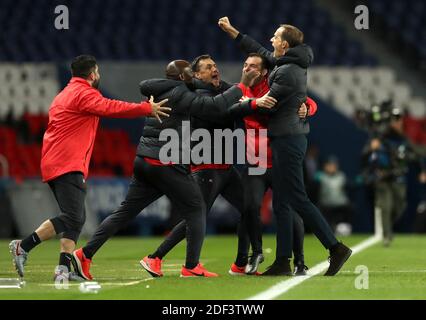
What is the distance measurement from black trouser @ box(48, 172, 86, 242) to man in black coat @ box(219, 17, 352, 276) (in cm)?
163

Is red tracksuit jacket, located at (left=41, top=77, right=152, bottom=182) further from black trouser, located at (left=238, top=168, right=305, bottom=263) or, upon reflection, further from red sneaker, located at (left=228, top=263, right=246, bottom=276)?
red sneaker, located at (left=228, top=263, right=246, bottom=276)

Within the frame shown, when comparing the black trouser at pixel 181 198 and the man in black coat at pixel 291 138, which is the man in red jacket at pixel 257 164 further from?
the black trouser at pixel 181 198

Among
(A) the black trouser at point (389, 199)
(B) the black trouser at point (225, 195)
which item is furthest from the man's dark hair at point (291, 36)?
(A) the black trouser at point (389, 199)

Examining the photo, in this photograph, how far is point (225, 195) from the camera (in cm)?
1093

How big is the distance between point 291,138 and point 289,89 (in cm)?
41

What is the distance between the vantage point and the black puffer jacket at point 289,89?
995 cm

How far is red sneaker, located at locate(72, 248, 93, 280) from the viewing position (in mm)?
10094

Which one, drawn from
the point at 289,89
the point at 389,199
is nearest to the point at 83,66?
the point at 289,89

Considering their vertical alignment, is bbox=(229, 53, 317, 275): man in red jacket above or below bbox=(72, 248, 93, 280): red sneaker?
above

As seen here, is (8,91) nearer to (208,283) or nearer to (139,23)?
(139,23)

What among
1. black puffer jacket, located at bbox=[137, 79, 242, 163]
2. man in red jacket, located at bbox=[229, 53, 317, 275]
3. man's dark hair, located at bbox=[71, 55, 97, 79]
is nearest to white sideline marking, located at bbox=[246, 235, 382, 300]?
man in red jacket, located at bbox=[229, 53, 317, 275]

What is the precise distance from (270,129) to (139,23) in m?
14.3

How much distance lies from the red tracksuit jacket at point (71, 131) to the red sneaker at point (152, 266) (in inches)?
39.2
